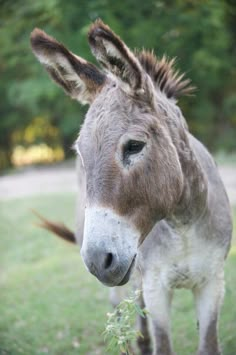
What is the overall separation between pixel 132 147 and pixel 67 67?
26.0 inches

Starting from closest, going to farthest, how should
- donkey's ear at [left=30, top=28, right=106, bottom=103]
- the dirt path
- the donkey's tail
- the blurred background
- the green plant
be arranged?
the green plant → donkey's ear at [left=30, top=28, right=106, bottom=103] → the donkey's tail → the blurred background → the dirt path

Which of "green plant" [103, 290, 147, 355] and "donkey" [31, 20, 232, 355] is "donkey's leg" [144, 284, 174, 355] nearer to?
"donkey" [31, 20, 232, 355]

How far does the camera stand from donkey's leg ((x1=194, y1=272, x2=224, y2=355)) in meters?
3.39

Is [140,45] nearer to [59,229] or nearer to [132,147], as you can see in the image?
[59,229]

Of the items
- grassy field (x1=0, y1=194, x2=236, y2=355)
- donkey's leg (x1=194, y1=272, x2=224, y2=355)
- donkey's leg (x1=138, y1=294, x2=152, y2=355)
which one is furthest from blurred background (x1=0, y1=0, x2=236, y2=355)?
donkey's leg (x1=194, y1=272, x2=224, y2=355)

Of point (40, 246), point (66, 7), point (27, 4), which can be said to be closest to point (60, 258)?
point (40, 246)

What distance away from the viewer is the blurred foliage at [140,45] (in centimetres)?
1005

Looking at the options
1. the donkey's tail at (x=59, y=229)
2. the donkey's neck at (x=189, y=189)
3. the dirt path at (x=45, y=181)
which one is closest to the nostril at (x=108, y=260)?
the donkey's neck at (x=189, y=189)

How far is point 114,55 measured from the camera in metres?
2.65

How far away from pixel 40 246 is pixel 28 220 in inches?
76.5

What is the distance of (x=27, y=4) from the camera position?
11.2 metres

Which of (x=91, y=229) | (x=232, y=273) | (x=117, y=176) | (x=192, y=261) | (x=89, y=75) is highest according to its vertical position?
(x=89, y=75)

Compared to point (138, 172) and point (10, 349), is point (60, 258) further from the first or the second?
point (138, 172)

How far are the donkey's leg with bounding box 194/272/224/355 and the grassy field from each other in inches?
36.1
